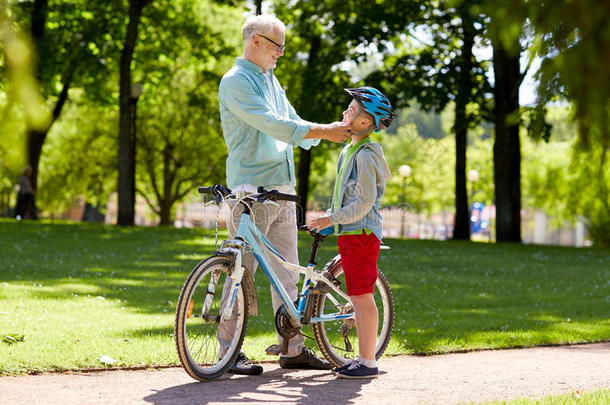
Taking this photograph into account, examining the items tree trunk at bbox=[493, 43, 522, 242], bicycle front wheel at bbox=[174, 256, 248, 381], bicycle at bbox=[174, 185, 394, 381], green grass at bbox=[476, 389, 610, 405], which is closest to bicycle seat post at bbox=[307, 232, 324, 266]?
bicycle at bbox=[174, 185, 394, 381]

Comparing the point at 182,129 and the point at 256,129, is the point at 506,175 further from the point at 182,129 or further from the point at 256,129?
the point at 182,129

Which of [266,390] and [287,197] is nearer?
[266,390]

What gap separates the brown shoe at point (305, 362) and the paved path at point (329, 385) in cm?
9

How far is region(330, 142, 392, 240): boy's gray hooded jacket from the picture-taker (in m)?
4.94

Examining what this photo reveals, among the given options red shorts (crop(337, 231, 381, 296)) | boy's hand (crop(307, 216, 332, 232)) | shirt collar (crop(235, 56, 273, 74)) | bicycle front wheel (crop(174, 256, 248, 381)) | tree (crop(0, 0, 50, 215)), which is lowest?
bicycle front wheel (crop(174, 256, 248, 381))

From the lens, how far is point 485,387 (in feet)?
16.1

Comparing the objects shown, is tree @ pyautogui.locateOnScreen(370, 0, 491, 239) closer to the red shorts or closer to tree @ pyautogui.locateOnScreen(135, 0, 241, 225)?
tree @ pyautogui.locateOnScreen(135, 0, 241, 225)

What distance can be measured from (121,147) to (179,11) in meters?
9.77

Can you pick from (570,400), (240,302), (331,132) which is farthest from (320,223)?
(570,400)

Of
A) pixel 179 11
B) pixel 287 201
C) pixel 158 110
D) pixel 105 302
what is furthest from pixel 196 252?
pixel 158 110

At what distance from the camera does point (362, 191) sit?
4.97 metres

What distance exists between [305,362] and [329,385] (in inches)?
22.8

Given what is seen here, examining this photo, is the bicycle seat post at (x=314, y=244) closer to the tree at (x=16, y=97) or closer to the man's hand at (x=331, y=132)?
the man's hand at (x=331, y=132)

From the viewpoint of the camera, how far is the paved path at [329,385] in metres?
4.42
